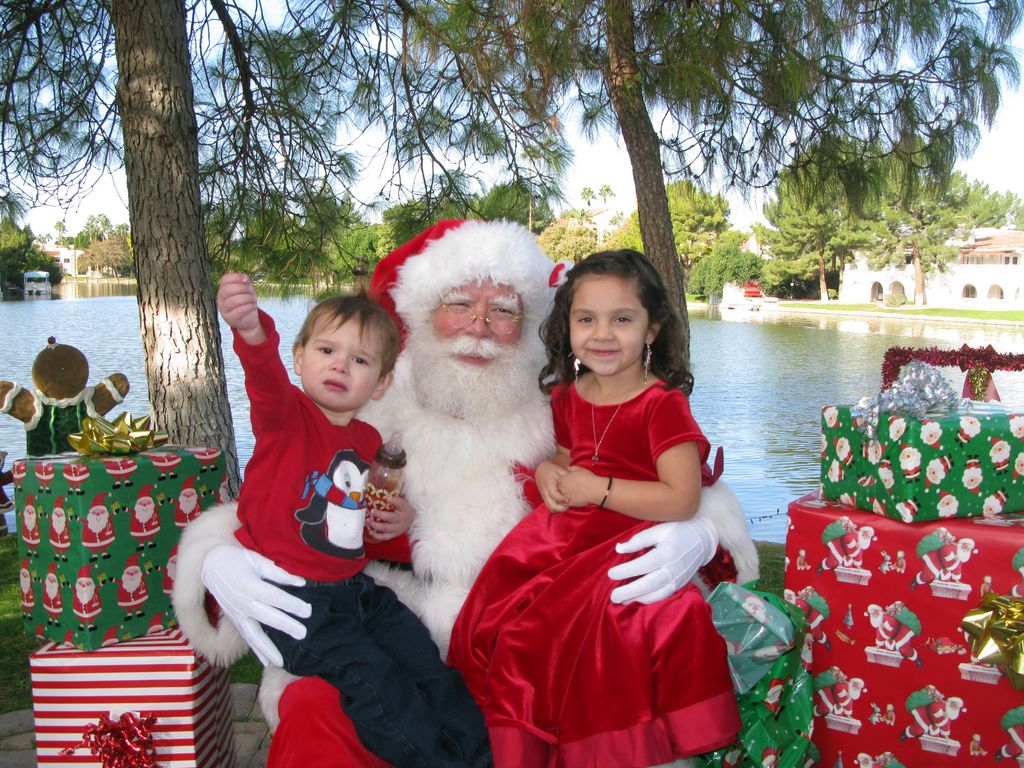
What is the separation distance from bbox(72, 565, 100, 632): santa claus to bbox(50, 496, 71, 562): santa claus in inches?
2.5

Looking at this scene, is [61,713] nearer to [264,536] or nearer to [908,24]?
[264,536]

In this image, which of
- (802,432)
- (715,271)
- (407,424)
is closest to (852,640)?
(407,424)

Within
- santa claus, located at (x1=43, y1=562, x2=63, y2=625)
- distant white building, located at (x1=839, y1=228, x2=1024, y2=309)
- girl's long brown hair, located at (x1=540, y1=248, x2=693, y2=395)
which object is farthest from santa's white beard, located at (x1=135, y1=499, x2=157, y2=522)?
distant white building, located at (x1=839, y1=228, x2=1024, y2=309)

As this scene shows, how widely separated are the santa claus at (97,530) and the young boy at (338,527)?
1.08ft

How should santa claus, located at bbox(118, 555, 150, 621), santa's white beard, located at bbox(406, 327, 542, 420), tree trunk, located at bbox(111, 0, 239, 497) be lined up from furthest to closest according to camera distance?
tree trunk, located at bbox(111, 0, 239, 497) < santa's white beard, located at bbox(406, 327, 542, 420) < santa claus, located at bbox(118, 555, 150, 621)

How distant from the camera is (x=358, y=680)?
73.4 inches

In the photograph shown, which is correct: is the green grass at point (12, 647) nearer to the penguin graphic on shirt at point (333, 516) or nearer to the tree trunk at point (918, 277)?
the penguin graphic on shirt at point (333, 516)

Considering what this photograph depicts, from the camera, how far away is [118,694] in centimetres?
212

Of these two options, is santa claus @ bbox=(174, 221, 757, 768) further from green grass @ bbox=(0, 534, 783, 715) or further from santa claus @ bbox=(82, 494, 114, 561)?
green grass @ bbox=(0, 534, 783, 715)

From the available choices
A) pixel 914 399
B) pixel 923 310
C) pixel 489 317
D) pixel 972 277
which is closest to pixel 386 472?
pixel 489 317

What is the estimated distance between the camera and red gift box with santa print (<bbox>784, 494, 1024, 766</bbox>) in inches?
71.1

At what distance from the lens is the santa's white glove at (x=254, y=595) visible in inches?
76.5

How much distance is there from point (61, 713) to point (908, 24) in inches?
178

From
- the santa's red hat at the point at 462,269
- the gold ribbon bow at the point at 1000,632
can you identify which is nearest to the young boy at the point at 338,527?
the santa's red hat at the point at 462,269
